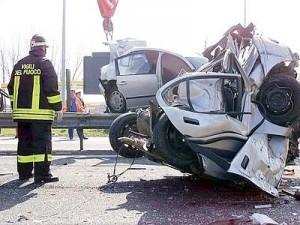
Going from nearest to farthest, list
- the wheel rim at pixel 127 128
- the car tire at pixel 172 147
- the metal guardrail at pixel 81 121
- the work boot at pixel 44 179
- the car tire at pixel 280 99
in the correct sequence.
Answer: the car tire at pixel 172 147 < the car tire at pixel 280 99 < the work boot at pixel 44 179 < the wheel rim at pixel 127 128 < the metal guardrail at pixel 81 121

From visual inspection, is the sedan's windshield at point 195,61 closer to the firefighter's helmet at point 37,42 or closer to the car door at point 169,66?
the car door at point 169,66

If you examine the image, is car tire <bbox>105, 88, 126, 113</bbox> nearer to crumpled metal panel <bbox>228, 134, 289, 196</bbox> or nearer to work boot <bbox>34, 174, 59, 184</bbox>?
work boot <bbox>34, 174, 59, 184</bbox>

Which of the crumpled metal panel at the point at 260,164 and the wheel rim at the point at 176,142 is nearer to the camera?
the crumpled metal panel at the point at 260,164

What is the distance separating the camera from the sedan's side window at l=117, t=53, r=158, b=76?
12.3 m

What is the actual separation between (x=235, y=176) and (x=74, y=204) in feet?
5.50

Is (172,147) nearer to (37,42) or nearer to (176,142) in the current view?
(176,142)

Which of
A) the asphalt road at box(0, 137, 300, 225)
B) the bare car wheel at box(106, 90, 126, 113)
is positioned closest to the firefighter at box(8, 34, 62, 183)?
the asphalt road at box(0, 137, 300, 225)

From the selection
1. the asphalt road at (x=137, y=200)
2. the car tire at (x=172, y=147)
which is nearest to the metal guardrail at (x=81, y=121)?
the asphalt road at (x=137, y=200)

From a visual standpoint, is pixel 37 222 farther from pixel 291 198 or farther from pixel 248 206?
pixel 291 198

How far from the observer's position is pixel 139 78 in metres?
12.4

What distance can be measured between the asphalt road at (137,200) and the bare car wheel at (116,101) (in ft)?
14.4

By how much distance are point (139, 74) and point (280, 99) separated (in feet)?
21.1

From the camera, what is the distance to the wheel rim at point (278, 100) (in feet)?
20.3

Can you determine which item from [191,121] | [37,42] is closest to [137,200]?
[191,121]
